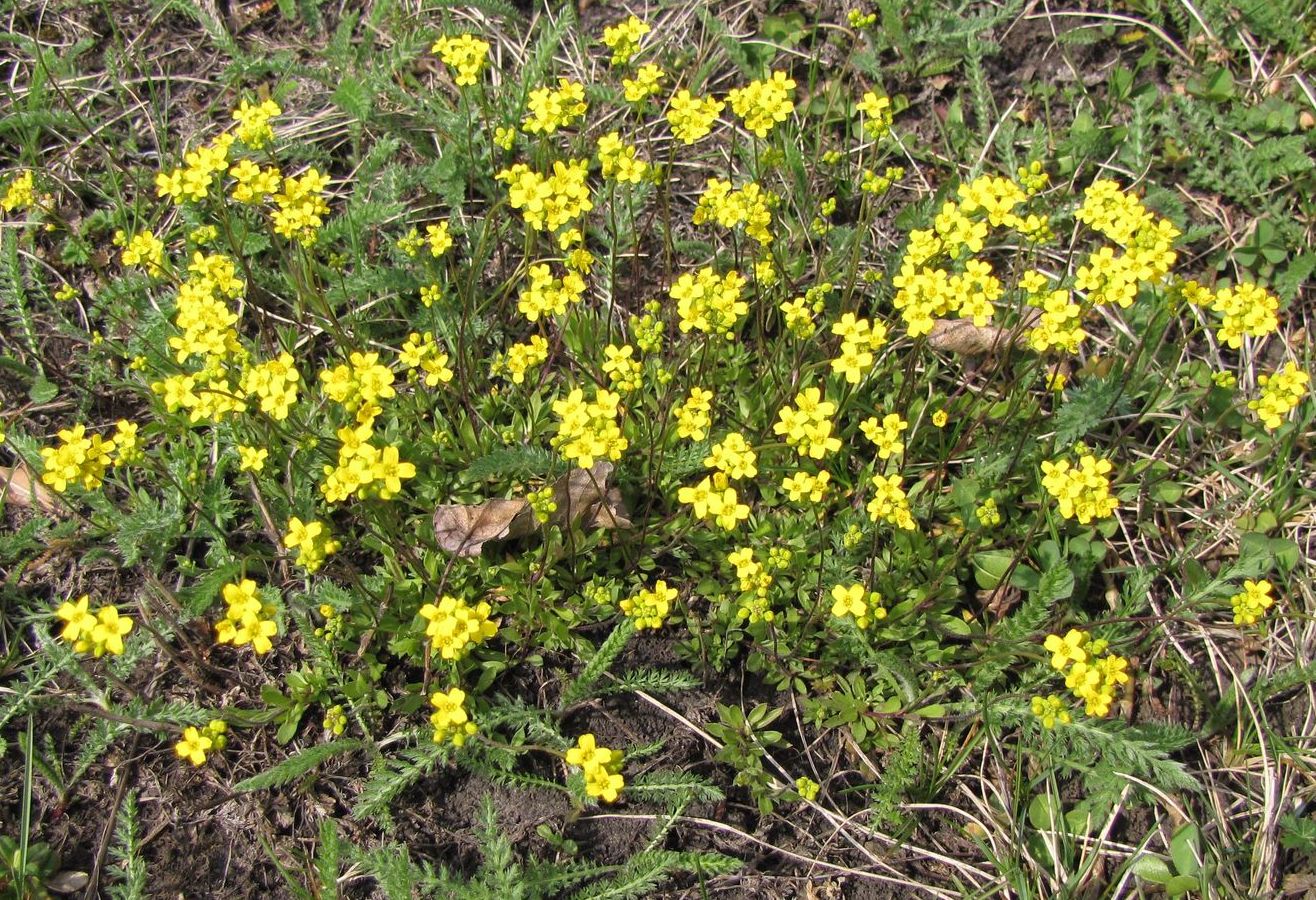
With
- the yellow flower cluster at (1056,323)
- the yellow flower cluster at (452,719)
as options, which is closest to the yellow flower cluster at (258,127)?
the yellow flower cluster at (452,719)

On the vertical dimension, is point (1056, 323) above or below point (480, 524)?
above

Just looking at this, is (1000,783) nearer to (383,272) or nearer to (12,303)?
(383,272)

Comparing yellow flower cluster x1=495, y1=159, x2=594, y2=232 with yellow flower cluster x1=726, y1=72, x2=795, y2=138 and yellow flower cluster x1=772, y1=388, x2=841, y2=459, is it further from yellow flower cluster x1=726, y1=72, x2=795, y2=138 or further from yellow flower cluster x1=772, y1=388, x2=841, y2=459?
yellow flower cluster x1=772, y1=388, x2=841, y2=459

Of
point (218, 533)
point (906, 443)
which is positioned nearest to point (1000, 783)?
point (906, 443)

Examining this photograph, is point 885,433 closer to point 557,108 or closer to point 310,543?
point 557,108

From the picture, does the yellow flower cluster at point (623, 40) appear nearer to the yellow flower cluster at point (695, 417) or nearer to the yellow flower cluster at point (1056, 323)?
the yellow flower cluster at point (695, 417)

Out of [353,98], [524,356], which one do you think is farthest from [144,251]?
[524,356]
